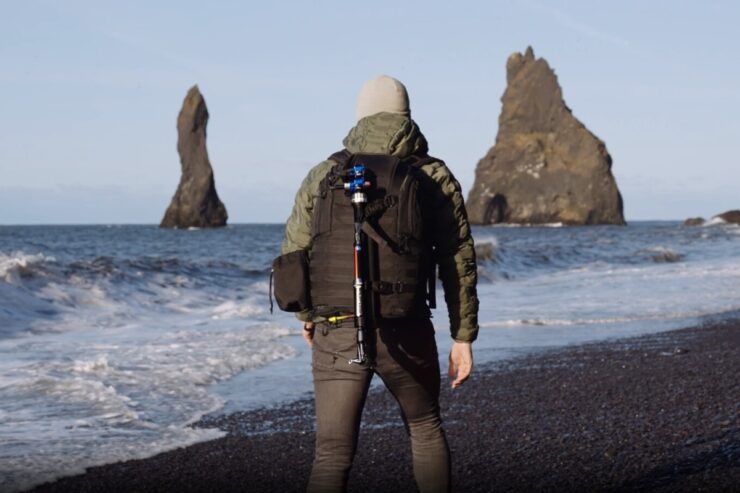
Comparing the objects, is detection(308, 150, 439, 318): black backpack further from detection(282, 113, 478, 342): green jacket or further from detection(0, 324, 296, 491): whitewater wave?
detection(0, 324, 296, 491): whitewater wave

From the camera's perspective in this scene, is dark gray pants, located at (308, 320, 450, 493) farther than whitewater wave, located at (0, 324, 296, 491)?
No

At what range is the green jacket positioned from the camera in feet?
11.7

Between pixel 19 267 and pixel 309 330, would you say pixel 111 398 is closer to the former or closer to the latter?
pixel 309 330

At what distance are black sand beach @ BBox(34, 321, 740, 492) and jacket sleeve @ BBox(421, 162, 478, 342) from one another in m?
1.53

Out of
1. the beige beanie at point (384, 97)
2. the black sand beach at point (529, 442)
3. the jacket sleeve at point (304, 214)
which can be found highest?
the beige beanie at point (384, 97)

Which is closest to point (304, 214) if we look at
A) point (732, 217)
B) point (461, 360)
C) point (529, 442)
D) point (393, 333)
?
point (393, 333)

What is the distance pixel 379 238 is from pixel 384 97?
21.1 inches

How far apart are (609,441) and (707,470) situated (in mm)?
869

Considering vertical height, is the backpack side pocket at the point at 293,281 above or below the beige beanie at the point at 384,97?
below

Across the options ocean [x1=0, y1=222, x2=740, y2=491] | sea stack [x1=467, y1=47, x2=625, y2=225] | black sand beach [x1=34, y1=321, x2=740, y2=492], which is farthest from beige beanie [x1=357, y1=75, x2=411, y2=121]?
sea stack [x1=467, y1=47, x2=625, y2=225]

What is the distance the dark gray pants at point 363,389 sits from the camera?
3543 mm

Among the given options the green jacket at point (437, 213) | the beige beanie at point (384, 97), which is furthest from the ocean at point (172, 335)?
the beige beanie at point (384, 97)

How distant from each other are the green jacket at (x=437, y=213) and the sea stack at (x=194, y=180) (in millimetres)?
107685

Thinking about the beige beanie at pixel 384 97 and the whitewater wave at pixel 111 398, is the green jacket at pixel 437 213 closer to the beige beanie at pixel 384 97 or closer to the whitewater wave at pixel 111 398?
the beige beanie at pixel 384 97
